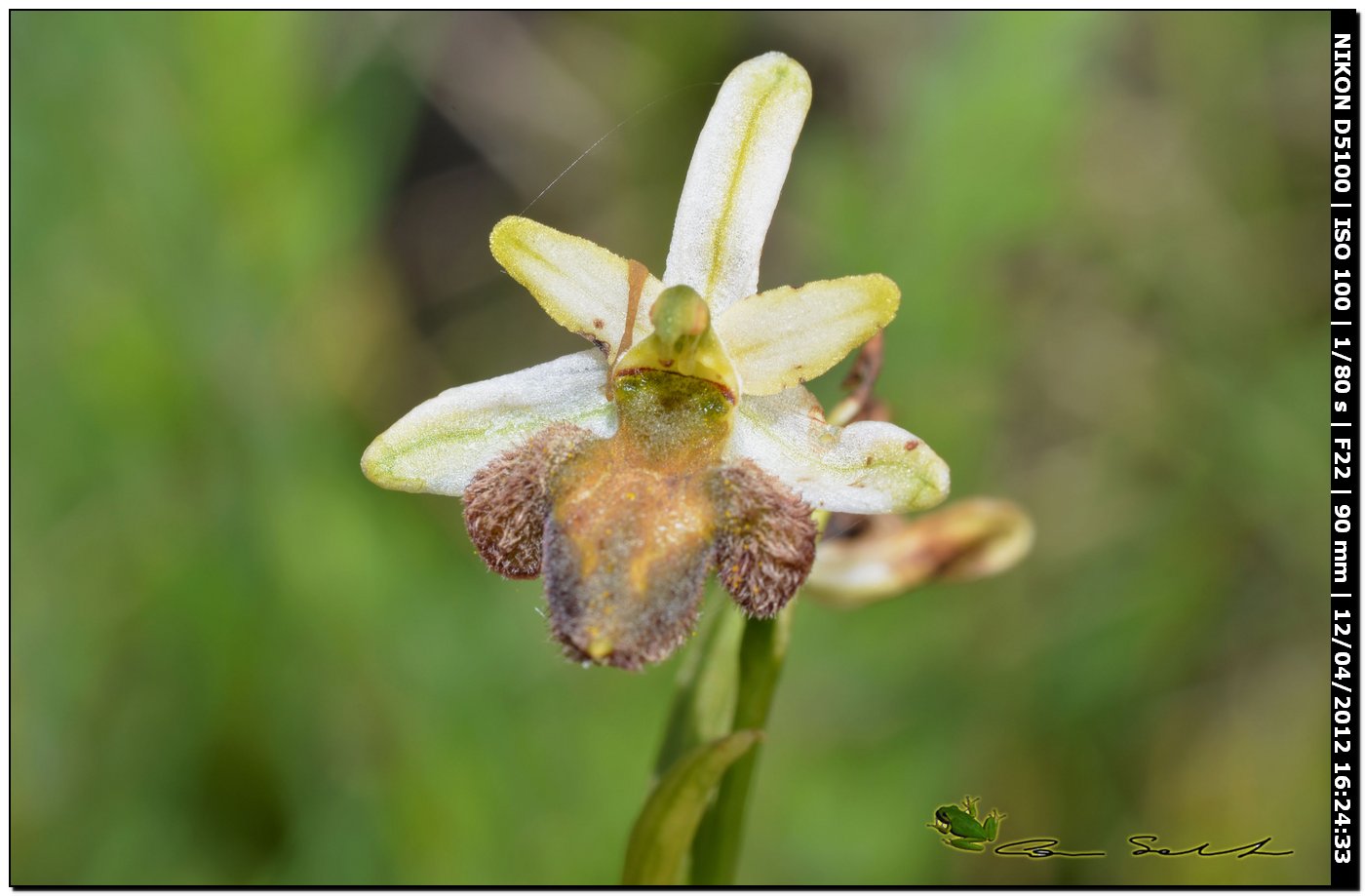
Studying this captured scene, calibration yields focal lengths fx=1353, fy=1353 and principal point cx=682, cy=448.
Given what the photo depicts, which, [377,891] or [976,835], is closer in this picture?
[976,835]

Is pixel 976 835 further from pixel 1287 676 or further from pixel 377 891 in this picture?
pixel 1287 676

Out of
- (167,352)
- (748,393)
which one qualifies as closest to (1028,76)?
(748,393)

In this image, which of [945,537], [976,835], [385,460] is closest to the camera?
[385,460]

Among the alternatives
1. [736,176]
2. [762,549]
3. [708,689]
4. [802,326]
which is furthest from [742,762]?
[736,176]

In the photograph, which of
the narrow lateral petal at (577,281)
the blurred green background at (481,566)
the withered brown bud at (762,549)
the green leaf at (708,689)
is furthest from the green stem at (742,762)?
the blurred green background at (481,566)

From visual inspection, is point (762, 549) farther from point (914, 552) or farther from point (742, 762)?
point (914, 552)

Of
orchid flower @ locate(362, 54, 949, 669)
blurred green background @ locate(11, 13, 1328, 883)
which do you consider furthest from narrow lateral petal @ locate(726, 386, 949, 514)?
blurred green background @ locate(11, 13, 1328, 883)

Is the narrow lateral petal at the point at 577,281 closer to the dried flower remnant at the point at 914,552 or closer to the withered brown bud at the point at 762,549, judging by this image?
the withered brown bud at the point at 762,549
